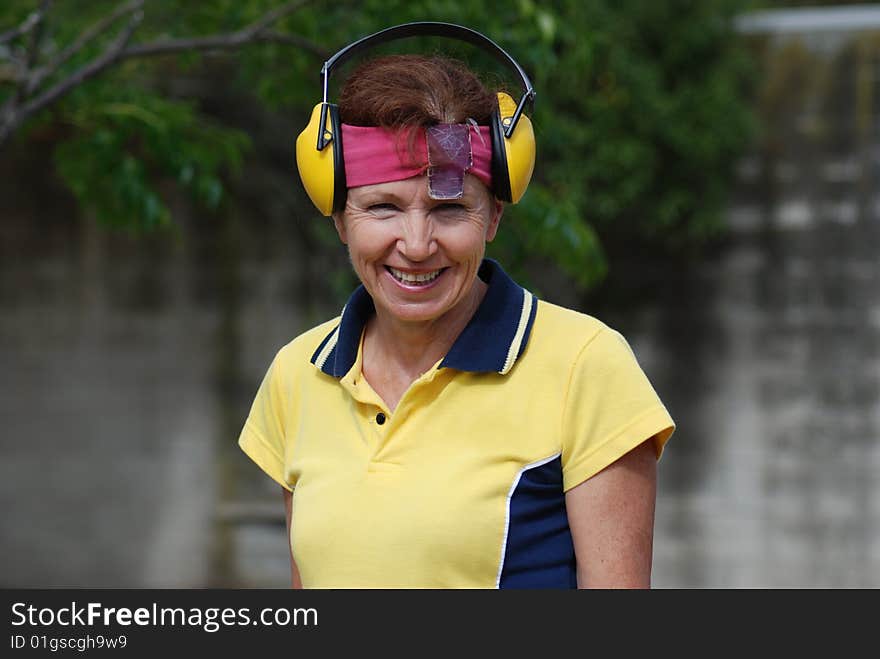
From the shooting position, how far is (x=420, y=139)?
165cm

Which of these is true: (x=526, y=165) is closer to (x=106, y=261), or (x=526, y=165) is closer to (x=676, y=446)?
(x=676, y=446)

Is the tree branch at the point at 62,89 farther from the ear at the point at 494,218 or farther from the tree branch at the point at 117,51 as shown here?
the ear at the point at 494,218

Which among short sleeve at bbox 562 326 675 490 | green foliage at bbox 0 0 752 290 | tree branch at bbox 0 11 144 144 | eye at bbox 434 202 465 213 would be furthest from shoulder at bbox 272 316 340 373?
tree branch at bbox 0 11 144 144

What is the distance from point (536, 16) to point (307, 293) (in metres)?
2.99

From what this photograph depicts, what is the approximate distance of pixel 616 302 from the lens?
6.11 m

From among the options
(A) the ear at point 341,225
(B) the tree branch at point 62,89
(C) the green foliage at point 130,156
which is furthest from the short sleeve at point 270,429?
(C) the green foliage at point 130,156

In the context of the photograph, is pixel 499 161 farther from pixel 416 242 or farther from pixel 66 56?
pixel 66 56

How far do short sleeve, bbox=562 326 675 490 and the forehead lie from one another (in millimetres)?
271

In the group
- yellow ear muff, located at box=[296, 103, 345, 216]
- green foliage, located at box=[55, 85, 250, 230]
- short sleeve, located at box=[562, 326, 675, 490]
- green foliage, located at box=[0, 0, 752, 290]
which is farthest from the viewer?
green foliage, located at box=[55, 85, 250, 230]

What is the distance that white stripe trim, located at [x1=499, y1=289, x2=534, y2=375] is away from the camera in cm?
169

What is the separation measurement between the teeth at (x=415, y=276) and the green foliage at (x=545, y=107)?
134 centimetres

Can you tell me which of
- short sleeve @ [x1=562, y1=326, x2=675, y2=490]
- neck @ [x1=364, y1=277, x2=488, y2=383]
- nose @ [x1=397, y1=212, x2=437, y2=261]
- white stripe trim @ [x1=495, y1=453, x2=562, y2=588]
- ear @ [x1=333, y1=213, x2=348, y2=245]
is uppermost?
ear @ [x1=333, y1=213, x2=348, y2=245]

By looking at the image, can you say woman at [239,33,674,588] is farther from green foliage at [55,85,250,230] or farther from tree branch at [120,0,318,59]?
green foliage at [55,85,250,230]
